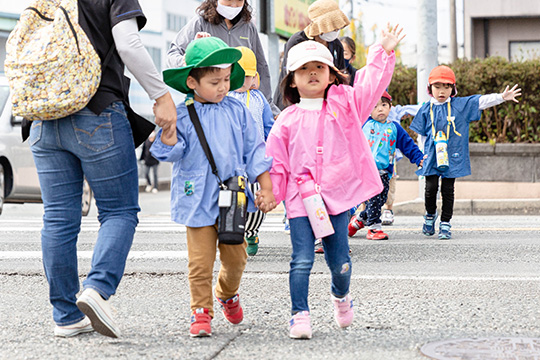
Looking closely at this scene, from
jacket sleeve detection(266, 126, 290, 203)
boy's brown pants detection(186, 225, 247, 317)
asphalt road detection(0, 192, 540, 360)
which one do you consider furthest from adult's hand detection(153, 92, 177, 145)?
asphalt road detection(0, 192, 540, 360)

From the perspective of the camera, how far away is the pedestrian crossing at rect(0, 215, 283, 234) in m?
9.52

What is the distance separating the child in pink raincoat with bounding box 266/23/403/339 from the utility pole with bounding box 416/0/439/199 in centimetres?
846

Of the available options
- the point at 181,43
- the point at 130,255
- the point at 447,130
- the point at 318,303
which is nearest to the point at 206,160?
the point at 318,303

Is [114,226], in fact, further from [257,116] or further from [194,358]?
[257,116]

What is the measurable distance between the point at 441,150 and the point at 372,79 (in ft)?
12.5

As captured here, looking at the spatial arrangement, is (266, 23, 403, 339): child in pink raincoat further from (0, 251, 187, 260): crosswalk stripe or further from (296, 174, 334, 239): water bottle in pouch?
(0, 251, 187, 260): crosswalk stripe

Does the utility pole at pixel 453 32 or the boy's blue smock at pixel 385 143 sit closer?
the boy's blue smock at pixel 385 143

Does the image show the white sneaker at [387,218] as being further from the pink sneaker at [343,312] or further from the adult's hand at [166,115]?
the adult's hand at [166,115]

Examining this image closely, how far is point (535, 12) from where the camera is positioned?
73.6 feet

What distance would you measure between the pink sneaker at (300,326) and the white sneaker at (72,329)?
3.07 ft

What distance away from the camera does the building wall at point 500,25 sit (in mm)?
22453

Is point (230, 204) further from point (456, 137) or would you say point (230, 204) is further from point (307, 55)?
point (456, 137)

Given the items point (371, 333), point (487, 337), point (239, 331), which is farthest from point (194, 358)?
point (487, 337)

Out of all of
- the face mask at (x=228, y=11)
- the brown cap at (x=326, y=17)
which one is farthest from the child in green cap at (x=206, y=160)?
the brown cap at (x=326, y=17)
